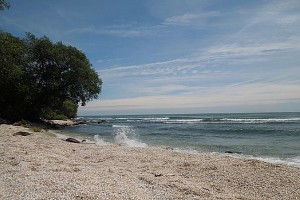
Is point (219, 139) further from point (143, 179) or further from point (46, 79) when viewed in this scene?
point (46, 79)

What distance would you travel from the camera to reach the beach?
841 cm

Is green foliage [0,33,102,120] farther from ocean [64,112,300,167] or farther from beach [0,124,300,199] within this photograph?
beach [0,124,300,199]

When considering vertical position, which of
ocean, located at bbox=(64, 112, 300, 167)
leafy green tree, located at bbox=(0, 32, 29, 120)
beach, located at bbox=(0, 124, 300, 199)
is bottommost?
ocean, located at bbox=(64, 112, 300, 167)

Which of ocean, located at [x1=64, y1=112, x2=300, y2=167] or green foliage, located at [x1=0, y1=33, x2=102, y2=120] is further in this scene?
green foliage, located at [x1=0, y1=33, x2=102, y2=120]

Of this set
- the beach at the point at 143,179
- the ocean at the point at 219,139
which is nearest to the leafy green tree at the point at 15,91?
the ocean at the point at 219,139

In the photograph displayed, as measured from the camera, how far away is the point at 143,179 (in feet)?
34.3

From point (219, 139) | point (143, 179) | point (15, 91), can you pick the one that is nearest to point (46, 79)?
point (15, 91)

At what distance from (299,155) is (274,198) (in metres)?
10.4

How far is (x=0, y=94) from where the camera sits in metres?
40.2

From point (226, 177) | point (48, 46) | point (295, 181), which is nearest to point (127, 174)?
point (226, 177)

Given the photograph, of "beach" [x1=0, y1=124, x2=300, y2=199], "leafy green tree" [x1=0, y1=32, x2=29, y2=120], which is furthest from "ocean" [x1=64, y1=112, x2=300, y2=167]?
"leafy green tree" [x1=0, y1=32, x2=29, y2=120]

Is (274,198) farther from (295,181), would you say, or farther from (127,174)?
(127,174)

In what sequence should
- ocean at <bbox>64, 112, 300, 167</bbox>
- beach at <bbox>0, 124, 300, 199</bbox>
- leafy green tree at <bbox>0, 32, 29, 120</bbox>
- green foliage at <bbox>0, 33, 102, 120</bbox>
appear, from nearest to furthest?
beach at <bbox>0, 124, 300, 199</bbox> → ocean at <bbox>64, 112, 300, 167</bbox> → leafy green tree at <bbox>0, 32, 29, 120</bbox> → green foliage at <bbox>0, 33, 102, 120</bbox>

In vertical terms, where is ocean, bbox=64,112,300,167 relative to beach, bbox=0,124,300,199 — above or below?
below
